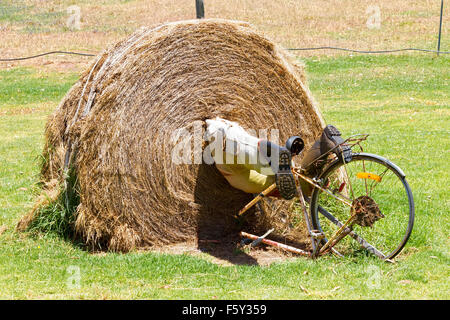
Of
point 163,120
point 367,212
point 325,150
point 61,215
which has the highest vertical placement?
point 163,120

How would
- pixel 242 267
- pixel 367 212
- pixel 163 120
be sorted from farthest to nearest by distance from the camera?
pixel 163 120 → pixel 242 267 → pixel 367 212

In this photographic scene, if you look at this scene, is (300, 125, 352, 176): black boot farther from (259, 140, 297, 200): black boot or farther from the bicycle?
(259, 140, 297, 200): black boot

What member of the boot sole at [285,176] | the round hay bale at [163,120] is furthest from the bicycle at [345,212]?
the round hay bale at [163,120]

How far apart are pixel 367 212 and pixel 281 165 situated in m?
0.82

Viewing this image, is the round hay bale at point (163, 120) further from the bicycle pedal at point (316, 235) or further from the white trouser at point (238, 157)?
the bicycle pedal at point (316, 235)

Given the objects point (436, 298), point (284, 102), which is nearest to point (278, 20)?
point (284, 102)

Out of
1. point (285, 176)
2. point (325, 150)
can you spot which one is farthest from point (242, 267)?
point (325, 150)

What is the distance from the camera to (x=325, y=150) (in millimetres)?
5762

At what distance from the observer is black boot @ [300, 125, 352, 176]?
5.63 metres

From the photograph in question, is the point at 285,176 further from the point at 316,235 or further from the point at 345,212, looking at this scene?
the point at 345,212

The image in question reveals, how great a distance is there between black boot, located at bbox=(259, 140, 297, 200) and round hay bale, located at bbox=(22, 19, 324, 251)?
103 centimetres

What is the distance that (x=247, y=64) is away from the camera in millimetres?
6832

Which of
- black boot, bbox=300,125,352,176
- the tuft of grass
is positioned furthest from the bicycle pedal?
the tuft of grass
